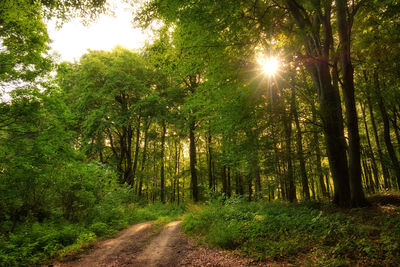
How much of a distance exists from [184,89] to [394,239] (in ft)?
54.6

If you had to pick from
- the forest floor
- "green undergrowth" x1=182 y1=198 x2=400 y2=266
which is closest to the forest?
"green undergrowth" x1=182 y1=198 x2=400 y2=266

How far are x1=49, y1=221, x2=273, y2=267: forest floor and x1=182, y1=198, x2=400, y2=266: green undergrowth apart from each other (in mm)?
531

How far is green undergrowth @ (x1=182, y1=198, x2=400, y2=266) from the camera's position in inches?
144

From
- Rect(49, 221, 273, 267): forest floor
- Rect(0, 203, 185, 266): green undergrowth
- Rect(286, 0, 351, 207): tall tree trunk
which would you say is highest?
Rect(286, 0, 351, 207): tall tree trunk

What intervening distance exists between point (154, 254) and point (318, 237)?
187 inches

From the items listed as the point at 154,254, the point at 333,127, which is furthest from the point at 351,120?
the point at 154,254

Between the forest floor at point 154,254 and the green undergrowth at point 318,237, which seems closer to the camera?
the green undergrowth at point 318,237

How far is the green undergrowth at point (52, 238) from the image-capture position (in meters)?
5.31

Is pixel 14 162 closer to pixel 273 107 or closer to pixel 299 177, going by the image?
pixel 273 107

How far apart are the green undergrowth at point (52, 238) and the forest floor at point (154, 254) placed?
1.60 feet

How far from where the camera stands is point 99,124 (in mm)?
16375

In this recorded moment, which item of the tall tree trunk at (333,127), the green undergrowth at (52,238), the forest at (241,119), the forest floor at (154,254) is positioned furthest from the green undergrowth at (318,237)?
the green undergrowth at (52,238)

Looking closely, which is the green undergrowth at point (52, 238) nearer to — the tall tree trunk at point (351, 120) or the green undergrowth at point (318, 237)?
the green undergrowth at point (318, 237)

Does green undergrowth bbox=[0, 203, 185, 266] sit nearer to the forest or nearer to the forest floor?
the forest
